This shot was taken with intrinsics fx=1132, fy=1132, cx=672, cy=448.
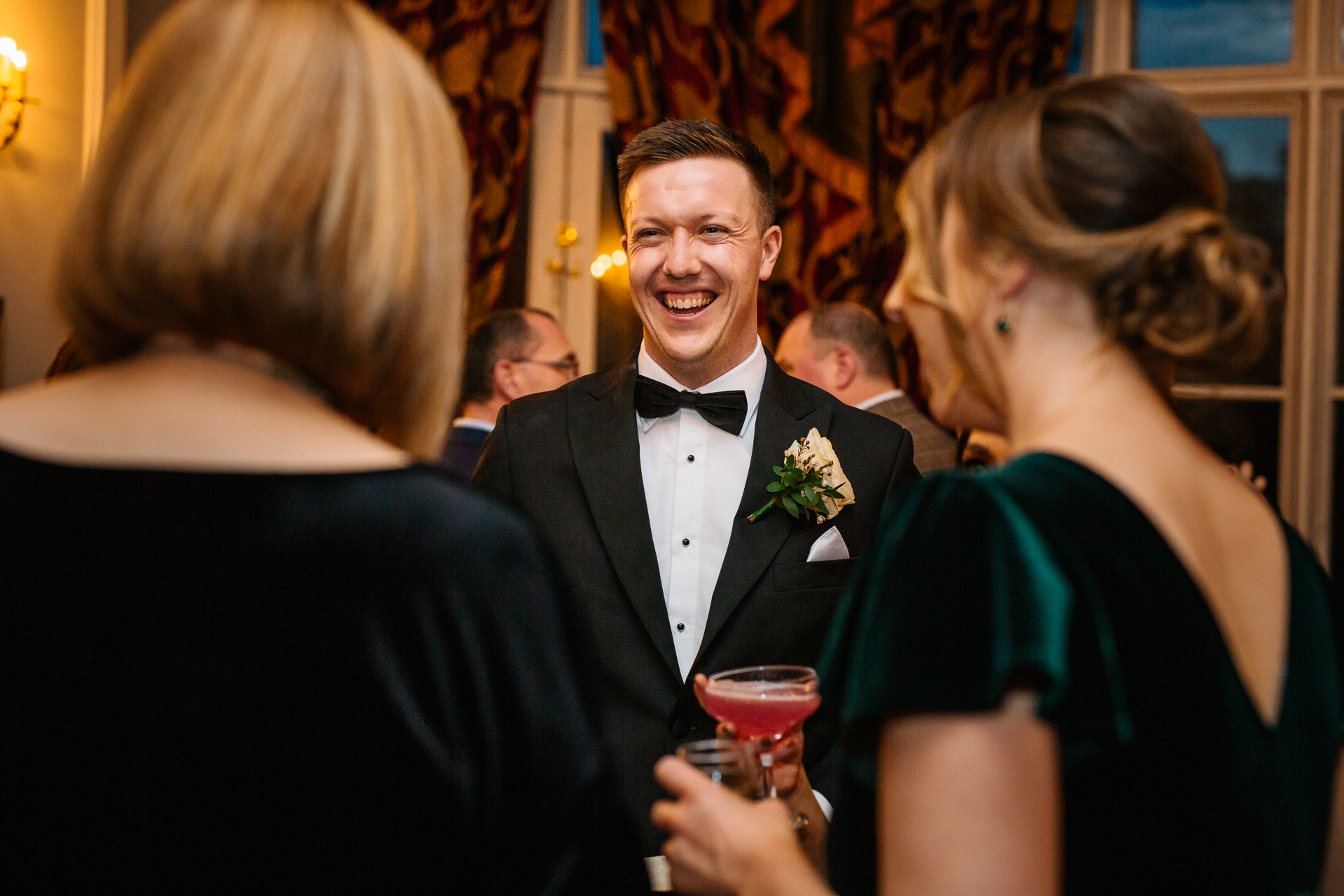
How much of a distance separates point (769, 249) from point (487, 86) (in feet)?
9.39

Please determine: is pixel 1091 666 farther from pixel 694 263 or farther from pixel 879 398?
pixel 879 398

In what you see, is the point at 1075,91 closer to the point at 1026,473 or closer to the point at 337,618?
the point at 1026,473

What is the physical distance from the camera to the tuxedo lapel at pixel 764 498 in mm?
2031

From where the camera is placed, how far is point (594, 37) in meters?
5.23

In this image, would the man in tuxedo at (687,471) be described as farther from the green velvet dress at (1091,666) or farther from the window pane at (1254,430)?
the window pane at (1254,430)

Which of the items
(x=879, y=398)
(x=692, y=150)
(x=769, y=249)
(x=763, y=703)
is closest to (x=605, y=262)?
(x=879, y=398)

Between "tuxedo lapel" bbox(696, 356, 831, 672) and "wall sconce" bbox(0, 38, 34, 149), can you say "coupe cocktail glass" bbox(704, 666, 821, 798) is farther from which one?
"wall sconce" bbox(0, 38, 34, 149)

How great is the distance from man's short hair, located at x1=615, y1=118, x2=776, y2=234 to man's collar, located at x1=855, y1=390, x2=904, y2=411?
63.7 inches

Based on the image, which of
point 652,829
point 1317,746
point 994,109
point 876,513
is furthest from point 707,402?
point 1317,746

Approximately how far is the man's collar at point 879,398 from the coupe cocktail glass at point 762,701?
2482 millimetres

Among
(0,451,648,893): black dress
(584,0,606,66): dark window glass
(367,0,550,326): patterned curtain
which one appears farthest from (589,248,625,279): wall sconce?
(0,451,648,893): black dress

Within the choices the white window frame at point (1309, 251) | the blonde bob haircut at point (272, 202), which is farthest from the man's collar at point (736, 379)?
the white window frame at point (1309, 251)

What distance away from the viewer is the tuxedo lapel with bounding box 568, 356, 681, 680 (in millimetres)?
2035

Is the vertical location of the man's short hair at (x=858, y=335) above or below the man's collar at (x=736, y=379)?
above
